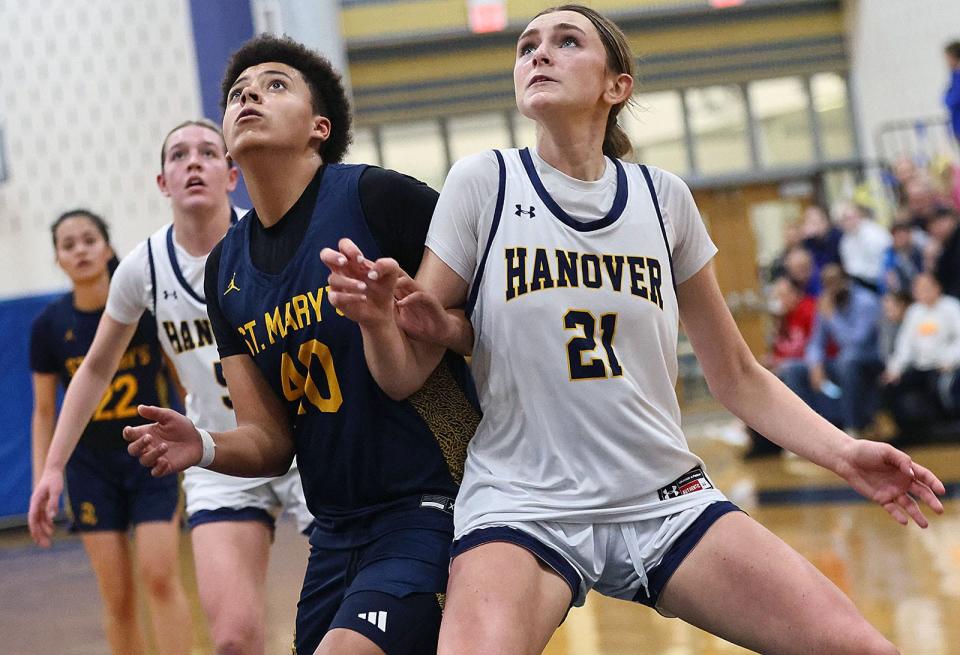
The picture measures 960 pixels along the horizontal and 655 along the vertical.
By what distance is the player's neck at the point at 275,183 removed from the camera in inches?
103

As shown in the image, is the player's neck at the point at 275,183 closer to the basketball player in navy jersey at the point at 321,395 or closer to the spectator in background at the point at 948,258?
the basketball player in navy jersey at the point at 321,395

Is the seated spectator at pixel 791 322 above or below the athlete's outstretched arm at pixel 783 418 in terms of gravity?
below

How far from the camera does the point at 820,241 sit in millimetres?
11375

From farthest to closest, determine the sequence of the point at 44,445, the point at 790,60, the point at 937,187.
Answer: the point at 790,60 < the point at 937,187 < the point at 44,445

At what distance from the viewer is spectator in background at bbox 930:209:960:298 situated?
9109 millimetres

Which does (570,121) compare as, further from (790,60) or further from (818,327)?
(790,60)

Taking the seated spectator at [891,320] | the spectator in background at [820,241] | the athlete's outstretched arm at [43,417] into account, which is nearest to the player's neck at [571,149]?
the athlete's outstretched arm at [43,417]

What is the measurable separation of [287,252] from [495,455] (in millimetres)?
603

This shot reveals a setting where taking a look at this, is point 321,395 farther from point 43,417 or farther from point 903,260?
point 903,260

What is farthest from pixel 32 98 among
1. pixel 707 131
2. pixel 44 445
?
pixel 707 131

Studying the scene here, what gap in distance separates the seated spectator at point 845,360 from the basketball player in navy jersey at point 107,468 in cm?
644

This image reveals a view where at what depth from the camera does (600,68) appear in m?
2.59

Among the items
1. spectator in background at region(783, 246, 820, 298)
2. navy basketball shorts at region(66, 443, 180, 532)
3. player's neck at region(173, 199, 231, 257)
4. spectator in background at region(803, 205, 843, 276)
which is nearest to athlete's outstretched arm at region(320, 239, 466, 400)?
player's neck at region(173, 199, 231, 257)

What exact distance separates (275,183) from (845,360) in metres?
7.61
